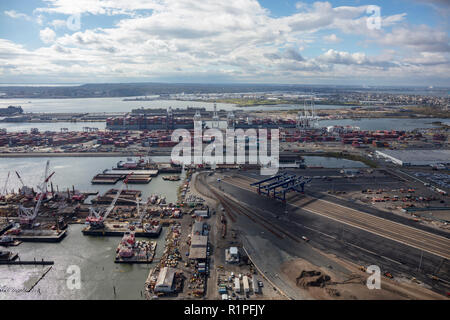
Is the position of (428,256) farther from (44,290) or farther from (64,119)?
(64,119)

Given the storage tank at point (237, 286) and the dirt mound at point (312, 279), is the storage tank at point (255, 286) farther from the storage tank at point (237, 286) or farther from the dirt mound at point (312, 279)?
the dirt mound at point (312, 279)

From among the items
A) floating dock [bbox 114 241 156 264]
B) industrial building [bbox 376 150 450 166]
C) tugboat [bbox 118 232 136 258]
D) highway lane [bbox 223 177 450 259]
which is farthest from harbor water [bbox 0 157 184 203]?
industrial building [bbox 376 150 450 166]

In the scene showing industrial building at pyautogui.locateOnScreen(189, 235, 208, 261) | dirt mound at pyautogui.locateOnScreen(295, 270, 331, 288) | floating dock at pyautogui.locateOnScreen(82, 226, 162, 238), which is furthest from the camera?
floating dock at pyautogui.locateOnScreen(82, 226, 162, 238)

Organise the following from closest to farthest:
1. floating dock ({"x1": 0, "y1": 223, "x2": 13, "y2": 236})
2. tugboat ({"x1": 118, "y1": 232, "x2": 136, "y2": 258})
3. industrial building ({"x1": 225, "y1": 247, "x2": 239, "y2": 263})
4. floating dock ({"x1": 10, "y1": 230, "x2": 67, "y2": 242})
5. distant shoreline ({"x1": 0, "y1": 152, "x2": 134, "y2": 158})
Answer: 1. industrial building ({"x1": 225, "y1": 247, "x2": 239, "y2": 263})
2. tugboat ({"x1": 118, "y1": 232, "x2": 136, "y2": 258})
3. floating dock ({"x1": 10, "y1": 230, "x2": 67, "y2": 242})
4. floating dock ({"x1": 0, "y1": 223, "x2": 13, "y2": 236})
5. distant shoreline ({"x1": 0, "y1": 152, "x2": 134, "y2": 158})

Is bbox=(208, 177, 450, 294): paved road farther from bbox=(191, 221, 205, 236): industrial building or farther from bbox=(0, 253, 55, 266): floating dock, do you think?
bbox=(0, 253, 55, 266): floating dock

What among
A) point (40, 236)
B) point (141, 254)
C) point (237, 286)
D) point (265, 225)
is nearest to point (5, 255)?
point (40, 236)

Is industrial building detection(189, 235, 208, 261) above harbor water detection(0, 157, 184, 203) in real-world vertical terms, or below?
below
